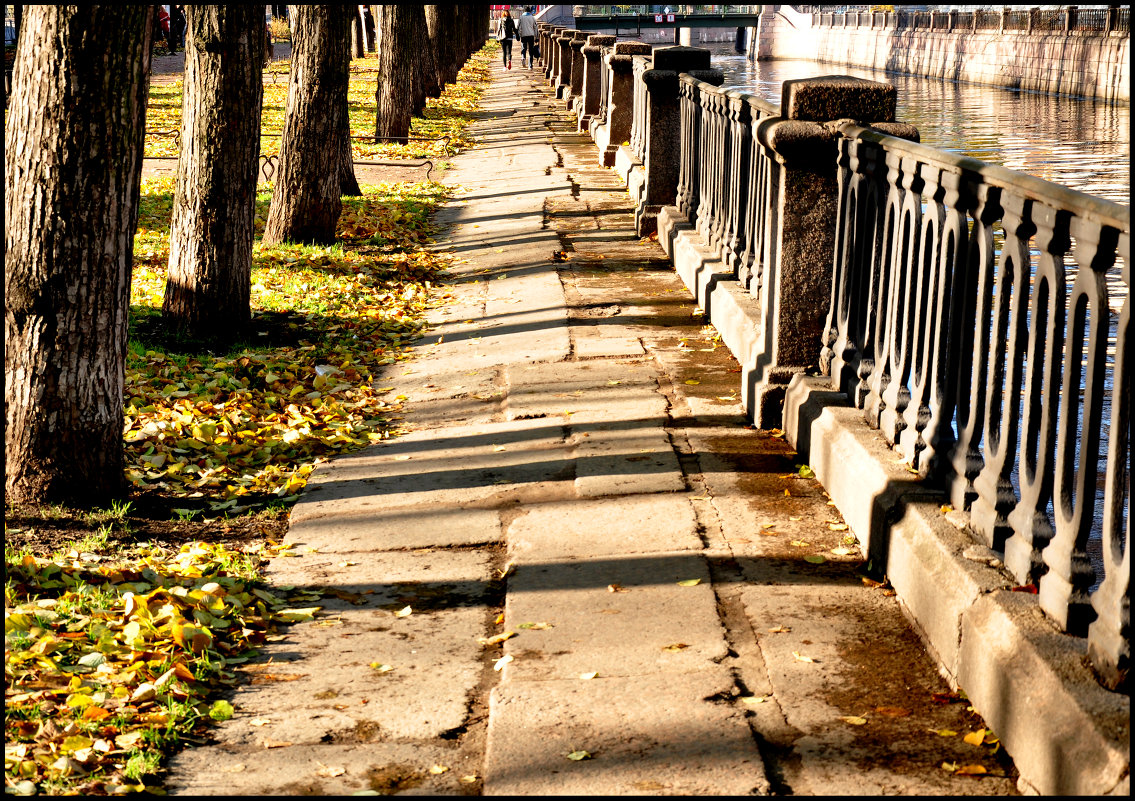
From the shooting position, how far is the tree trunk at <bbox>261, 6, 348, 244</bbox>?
1135cm

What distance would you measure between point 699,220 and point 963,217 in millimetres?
5913

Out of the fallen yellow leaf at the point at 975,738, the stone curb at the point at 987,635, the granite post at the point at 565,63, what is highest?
the granite post at the point at 565,63

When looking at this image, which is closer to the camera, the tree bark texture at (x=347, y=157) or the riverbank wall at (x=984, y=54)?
the tree bark texture at (x=347, y=157)

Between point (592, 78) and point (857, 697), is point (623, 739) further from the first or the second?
point (592, 78)

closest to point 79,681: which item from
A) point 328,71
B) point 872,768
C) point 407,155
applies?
point 872,768

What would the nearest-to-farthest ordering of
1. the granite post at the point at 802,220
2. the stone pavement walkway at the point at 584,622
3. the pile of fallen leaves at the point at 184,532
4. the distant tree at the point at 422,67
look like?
the stone pavement walkway at the point at 584,622, the pile of fallen leaves at the point at 184,532, the granite post at the point at 802,220, the distant tree at the point at 422,67

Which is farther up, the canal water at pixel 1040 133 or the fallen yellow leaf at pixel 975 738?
the canal water at pixel 1040 133

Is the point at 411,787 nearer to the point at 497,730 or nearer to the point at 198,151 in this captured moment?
the point at 497,730

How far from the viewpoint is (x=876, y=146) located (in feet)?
16.5

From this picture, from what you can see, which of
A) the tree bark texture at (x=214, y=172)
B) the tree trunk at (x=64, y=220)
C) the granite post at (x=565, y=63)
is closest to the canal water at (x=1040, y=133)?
the tree bark texture at (x=214, y=172)

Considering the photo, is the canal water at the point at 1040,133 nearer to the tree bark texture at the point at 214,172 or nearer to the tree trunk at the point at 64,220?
the tree bark texture at the point at 214,172

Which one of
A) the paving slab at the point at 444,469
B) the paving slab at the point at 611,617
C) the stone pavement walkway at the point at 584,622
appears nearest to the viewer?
the stone pavement walkway at the point at 584,622

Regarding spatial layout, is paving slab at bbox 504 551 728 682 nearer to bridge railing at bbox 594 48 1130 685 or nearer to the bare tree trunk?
bridge railing at bbox 594 48 1130 685

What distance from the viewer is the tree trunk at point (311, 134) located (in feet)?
37.2
